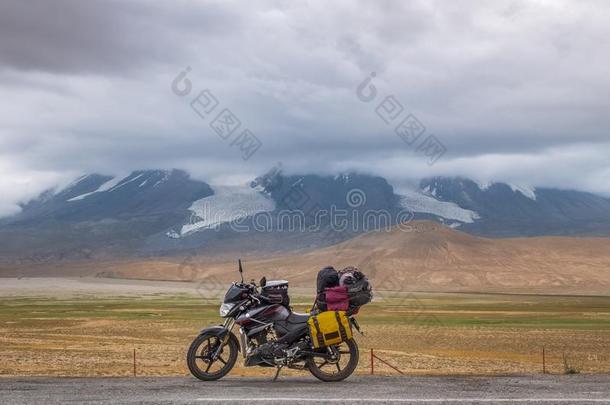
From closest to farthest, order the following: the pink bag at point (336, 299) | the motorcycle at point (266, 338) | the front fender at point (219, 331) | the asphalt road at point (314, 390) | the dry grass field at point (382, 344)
A: the asphalt road at point (314, 390) → the motorcycle at point (266, 338) → the pink bag at point (336, 299) → the front fender at point (219, 331) → the dry grass field at point (382, 344)

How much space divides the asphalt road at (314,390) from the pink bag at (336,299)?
1.52 metres

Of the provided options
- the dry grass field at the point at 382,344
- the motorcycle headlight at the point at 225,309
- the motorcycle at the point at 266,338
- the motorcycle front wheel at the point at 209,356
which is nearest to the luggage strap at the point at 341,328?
the motorcycle at the point at 266,338

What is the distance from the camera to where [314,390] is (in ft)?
48.8

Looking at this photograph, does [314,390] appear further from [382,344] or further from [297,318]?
[382,344]

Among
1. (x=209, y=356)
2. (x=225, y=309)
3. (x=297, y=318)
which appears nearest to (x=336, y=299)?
(x=297, y=318)

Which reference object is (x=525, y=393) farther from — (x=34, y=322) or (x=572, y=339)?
(x=34, y=322)

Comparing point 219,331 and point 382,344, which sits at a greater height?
point 219,331

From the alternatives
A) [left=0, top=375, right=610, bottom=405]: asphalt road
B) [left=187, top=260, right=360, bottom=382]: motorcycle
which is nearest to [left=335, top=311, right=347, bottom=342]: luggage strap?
[left=187, top=260, right=360, bottom=382]: motorcycle

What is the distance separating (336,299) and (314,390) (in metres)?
2.43

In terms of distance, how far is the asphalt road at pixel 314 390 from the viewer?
525 inches

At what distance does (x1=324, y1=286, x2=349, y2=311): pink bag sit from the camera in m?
16.8

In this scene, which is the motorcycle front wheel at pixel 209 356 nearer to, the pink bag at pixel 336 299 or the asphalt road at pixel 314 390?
the asphalt road at pixel 314 390

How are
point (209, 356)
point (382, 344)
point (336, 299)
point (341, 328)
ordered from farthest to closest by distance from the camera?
point (382, 344), point (209, 356), point (336, 299), point (341, 328)

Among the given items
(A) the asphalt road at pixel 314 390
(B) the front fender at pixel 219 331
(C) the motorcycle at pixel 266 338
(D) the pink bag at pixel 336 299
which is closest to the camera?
(A) the asphalt road at pixel 314 390
